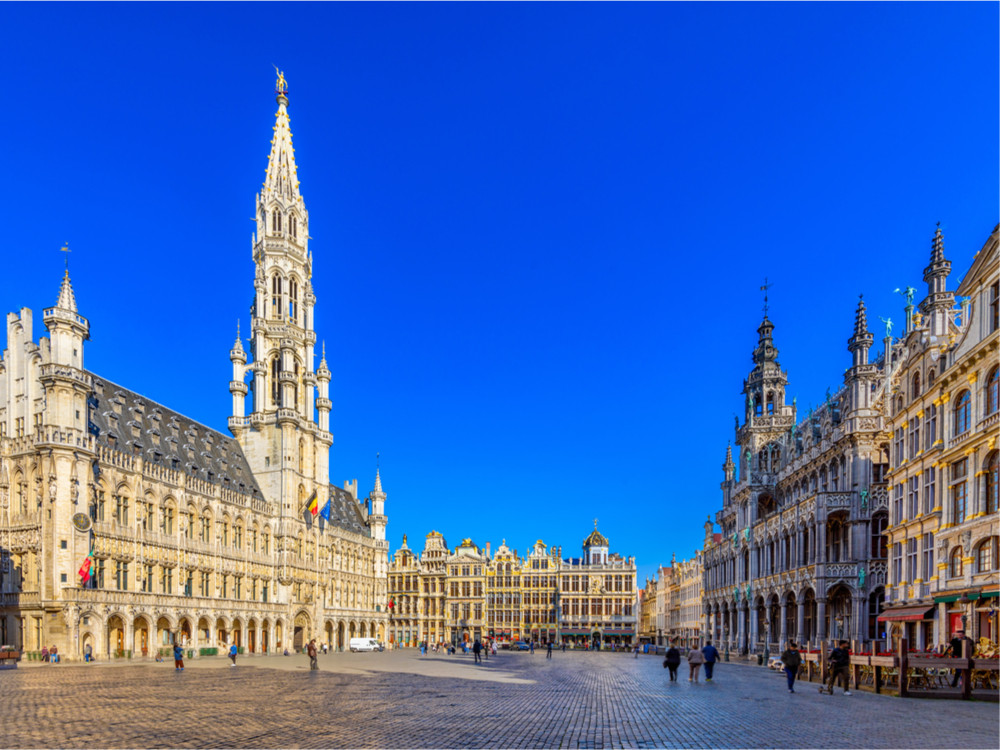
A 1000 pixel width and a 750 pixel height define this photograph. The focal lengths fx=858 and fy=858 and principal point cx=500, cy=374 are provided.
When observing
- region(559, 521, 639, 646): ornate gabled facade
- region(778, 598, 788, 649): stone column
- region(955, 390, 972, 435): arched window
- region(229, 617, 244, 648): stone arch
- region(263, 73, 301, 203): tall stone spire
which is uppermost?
region(263, 73, 301, 203): tall stone spire

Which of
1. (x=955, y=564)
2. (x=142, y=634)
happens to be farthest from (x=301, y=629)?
(x=955, y=564)

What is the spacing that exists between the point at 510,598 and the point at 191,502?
73.0 metres

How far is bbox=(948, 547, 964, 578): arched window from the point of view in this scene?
111ft

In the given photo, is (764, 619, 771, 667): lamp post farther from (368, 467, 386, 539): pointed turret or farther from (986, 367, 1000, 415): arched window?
(368, 467, 386, 539): pointed turret

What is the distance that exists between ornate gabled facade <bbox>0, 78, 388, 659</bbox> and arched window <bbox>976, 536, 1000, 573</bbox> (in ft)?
157

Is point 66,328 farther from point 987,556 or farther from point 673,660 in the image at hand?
point 987,556

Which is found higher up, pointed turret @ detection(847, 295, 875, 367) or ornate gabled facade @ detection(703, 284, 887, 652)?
pointed turret @ detection(847, 295, 875, 367)

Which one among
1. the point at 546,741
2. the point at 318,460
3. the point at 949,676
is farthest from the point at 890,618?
the point at 318,460

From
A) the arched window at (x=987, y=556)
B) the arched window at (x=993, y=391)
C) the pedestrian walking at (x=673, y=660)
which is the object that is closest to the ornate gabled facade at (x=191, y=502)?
the pedestrian walking at (x=673, y=660)

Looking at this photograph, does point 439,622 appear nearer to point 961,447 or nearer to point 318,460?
point 318,460

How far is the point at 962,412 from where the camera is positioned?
34.7m

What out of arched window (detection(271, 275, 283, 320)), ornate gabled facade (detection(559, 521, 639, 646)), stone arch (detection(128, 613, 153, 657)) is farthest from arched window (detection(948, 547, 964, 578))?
ornate gabled facade (detection(559, 521, 639, 646))

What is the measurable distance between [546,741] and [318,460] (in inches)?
3138

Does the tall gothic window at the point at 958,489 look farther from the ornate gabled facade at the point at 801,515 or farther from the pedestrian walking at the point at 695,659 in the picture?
the ornate gabled facade at the point at 801,515
